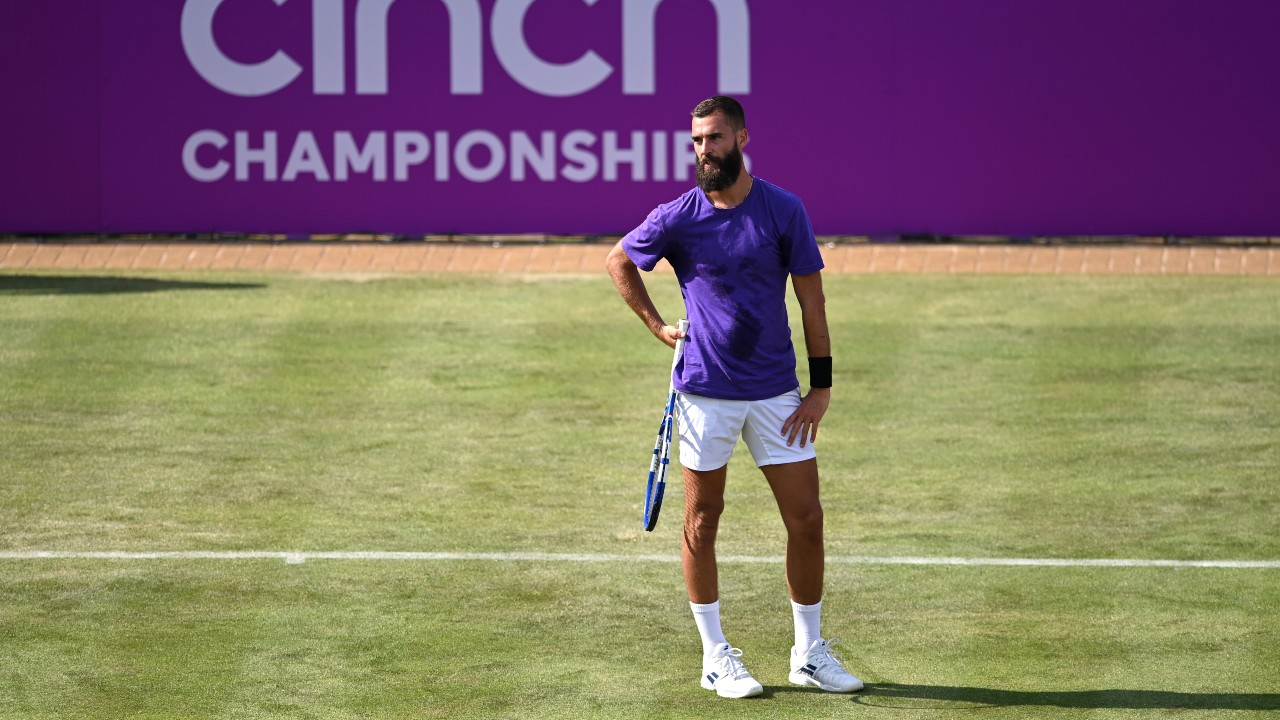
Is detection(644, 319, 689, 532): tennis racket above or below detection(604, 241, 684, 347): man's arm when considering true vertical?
below

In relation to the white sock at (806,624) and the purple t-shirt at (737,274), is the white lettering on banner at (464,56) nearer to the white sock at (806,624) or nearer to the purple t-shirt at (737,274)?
the purple t-shirt at (737,274)

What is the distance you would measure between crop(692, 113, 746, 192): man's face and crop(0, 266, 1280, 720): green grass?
1.64m

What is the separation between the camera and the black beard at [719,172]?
585cm

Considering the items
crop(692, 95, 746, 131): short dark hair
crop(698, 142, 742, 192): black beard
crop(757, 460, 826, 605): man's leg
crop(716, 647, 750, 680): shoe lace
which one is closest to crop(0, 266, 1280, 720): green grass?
crop(716, 647, 750, 680): shoe lace

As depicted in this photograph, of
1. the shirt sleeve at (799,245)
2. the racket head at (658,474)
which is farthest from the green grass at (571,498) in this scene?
the shirt sleeve at (799,245)

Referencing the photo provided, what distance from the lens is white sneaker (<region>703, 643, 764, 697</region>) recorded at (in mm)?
5941

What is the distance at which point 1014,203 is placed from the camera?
53.1ft

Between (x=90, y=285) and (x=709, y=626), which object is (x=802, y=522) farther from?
(x=90, y=285)

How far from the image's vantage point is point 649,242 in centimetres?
607

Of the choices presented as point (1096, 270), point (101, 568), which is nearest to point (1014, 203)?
point (1096, 270)

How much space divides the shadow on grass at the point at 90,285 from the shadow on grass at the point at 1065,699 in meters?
9.35

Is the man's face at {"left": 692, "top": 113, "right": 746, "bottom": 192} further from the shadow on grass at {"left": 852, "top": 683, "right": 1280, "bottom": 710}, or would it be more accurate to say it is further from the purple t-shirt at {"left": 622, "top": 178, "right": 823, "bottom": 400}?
the shadow on grass at {"left": 852, "top": 683, "right": 1280, "bottom": 710}

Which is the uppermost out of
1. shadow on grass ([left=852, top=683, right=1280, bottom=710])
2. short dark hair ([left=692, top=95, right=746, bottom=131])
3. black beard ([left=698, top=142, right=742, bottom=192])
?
short dark hair ([left=692, top=95, right=746, bottom=131])

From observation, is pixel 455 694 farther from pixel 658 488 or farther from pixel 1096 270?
pixel 1096 270
